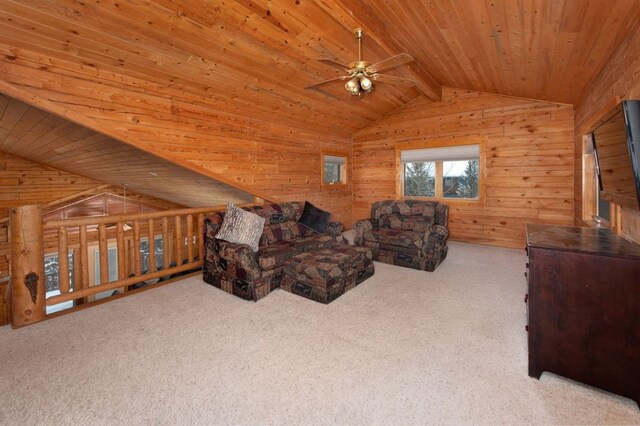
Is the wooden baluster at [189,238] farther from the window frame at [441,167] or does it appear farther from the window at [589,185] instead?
the window at [589,185]

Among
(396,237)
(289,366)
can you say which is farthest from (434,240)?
(289,366)

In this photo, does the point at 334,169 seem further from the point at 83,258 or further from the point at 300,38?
the point at 83,258

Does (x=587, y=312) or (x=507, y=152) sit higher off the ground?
(x=507, y=152)

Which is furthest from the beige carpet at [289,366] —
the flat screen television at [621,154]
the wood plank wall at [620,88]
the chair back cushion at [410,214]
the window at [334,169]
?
the window at [334,169]

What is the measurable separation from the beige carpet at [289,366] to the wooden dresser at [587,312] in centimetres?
13

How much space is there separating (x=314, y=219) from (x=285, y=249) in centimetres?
98

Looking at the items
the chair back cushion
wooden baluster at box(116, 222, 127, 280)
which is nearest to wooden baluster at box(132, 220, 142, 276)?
wooden baluster at box(116, 222, 127, 280)

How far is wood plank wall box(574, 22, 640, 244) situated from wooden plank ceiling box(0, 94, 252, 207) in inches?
175

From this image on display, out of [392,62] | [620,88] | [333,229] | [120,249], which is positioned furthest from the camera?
[333,229]

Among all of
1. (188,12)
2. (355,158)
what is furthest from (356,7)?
(355,158)

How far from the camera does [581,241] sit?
193 cm

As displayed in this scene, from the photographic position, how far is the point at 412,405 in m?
1.63

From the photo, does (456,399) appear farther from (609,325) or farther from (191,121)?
(191,121)

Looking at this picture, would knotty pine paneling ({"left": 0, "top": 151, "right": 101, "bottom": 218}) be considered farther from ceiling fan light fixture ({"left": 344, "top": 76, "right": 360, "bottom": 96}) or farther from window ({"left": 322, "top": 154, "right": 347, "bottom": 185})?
ceiling fan light fixture ({"left": 344, "top": 76, "right": 360, "bottom": 96})
